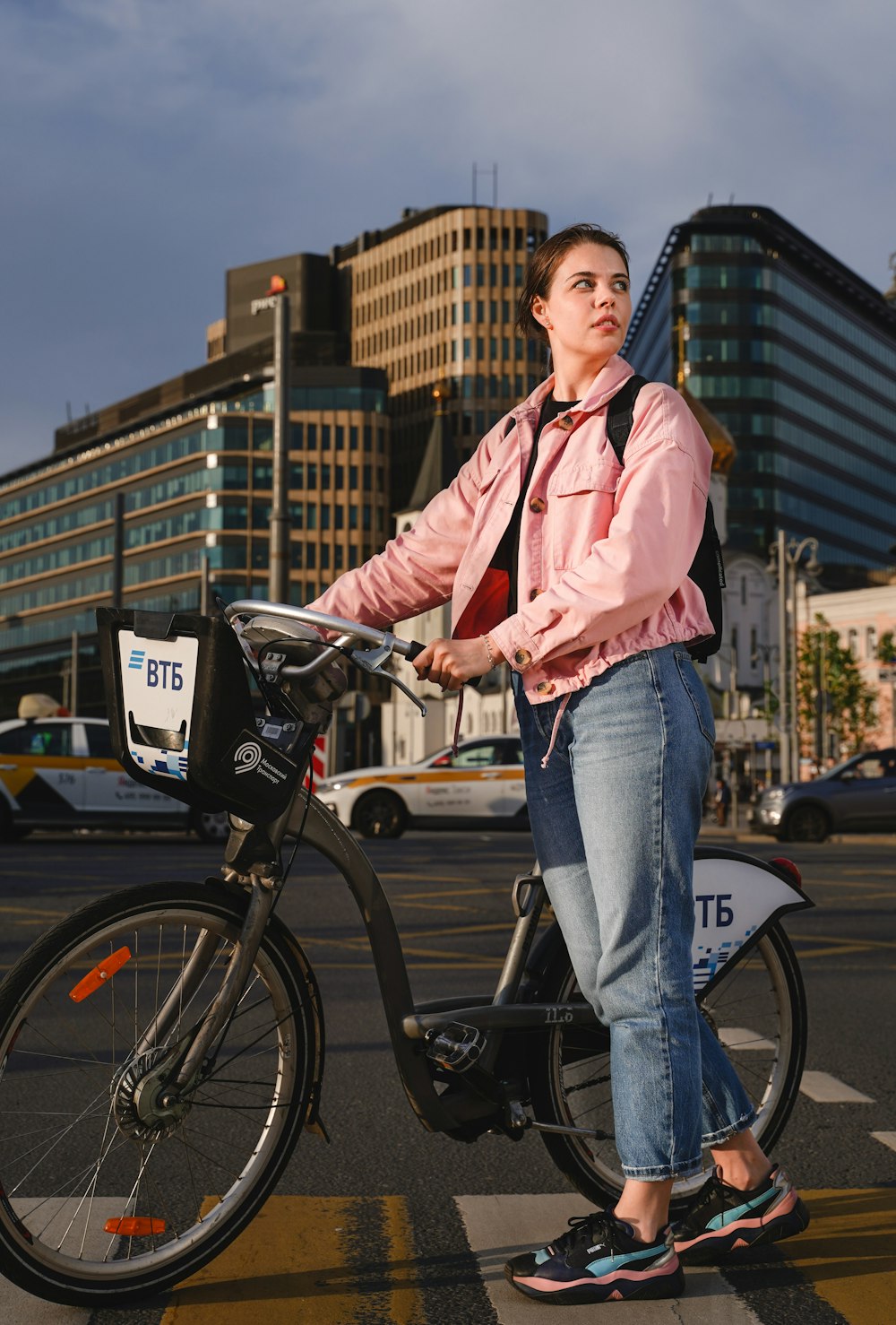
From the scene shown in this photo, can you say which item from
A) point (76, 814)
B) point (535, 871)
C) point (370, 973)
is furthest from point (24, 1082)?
point (76, 814)

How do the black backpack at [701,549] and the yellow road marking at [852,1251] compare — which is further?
the black backpack at [701,549]

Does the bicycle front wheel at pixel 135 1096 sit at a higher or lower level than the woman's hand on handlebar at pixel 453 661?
lower

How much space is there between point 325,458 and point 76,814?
9093 centimetres

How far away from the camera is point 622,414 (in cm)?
322

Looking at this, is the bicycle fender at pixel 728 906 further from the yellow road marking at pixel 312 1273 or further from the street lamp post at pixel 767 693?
the street lamp post at pixel 767 693

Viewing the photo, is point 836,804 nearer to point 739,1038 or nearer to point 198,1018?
point 739,1038

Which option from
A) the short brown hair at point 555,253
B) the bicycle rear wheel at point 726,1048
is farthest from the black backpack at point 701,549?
the bicycle rear wheel at point 726,1048

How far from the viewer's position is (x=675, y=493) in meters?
3.08

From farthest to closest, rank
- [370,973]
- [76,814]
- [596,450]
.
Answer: [76,814] → [370,973] → [596,450]

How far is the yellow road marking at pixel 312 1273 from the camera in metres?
2.95

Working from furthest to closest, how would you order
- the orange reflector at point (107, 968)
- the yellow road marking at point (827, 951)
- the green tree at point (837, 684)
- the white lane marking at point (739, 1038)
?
the green tree at point (837, 684) < the yellow road marking at point (827, 951) < the white lane marking at point (739, 1038) < the orange reflector at point (107, 968)

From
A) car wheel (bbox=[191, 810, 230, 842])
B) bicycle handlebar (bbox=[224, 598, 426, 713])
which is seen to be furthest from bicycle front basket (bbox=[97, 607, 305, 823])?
car wheel (bbox=[191, 810, 230, 842])

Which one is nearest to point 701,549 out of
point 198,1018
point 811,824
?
point 198,1018

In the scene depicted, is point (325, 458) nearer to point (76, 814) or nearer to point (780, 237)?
point (780, 237)
